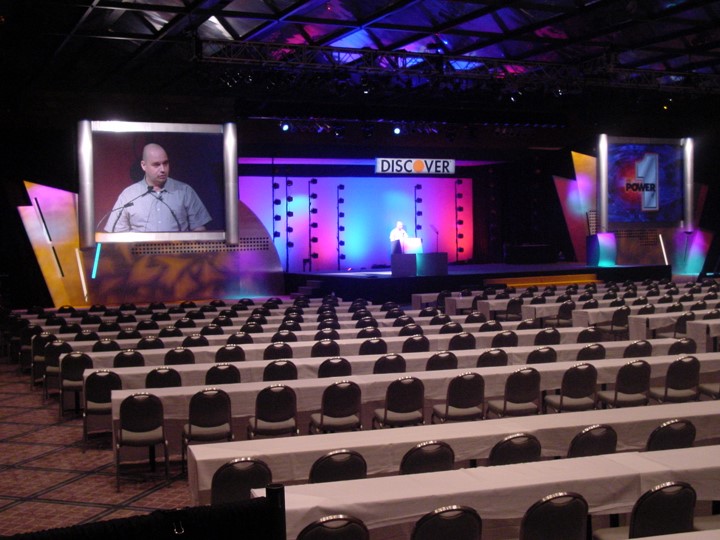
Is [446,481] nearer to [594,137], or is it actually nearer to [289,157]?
[289,157]

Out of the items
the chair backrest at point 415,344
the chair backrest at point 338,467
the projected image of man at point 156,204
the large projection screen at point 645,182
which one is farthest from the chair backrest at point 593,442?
the large projection screen at point 645,182

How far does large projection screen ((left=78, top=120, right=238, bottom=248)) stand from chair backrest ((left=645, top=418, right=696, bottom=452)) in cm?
1690

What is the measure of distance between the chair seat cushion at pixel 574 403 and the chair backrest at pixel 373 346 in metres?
2.50

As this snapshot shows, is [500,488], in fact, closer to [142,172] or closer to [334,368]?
[334,368]

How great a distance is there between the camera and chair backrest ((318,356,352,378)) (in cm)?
848

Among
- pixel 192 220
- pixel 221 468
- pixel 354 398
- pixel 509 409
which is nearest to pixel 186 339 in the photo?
pixel 354 398

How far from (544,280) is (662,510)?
18.4m

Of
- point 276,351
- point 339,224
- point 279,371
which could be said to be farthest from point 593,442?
point 339,224

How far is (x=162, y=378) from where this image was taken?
26.2 feet

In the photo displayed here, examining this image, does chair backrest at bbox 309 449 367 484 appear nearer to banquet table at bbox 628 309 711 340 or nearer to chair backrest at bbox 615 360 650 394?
chair backrest at bbox 615 360 650 394

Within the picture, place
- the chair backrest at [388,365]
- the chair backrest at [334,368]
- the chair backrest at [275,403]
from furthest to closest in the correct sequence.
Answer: the chair backrest at [388,365] → the chair backrest at [334,368] → the chair backrest at [275,403]

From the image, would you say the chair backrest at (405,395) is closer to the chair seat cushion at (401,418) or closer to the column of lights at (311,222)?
the chair seat cushion at (401,418)

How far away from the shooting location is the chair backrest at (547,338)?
10.5 meters

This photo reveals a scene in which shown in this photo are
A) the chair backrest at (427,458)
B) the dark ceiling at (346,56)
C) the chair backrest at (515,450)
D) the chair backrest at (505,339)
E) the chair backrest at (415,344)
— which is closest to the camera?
the chair backrest at (427,458)
